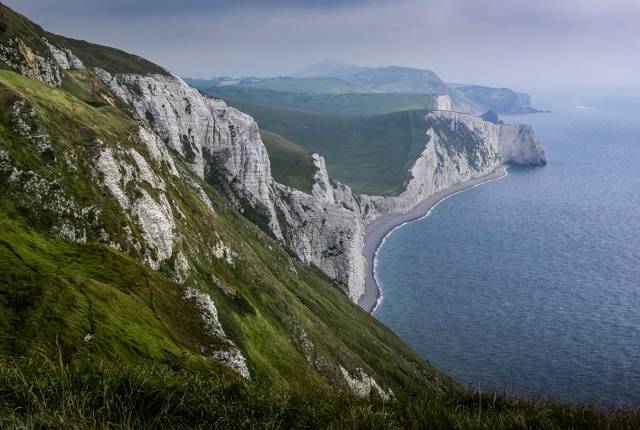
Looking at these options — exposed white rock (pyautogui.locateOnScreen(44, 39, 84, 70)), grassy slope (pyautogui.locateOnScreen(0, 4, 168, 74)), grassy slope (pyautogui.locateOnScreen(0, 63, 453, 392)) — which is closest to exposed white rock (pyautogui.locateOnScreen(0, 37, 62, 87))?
grassy slope (pyautogui.locateOnScreen(0, 4, 168, 74))

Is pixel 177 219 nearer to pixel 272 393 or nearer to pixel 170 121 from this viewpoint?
pixel 272 393

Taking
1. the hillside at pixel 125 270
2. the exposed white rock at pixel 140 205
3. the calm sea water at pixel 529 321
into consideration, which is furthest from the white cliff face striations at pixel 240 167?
the exposed white rock at pixel 140 205

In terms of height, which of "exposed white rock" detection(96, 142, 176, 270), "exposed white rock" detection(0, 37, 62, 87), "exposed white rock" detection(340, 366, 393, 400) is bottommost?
"exposed white rock" detection(340, 366, 393, 400)

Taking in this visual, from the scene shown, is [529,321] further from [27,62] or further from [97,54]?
[97,54]

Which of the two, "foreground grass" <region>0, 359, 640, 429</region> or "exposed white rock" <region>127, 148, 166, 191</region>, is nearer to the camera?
"foreground grass" <region>0, 359, 640, 429</region>

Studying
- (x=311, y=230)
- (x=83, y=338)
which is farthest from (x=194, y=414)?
(x=311, y=230)

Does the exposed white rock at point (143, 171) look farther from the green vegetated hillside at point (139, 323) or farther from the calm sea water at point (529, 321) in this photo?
the calm sea water at point (529, 321)

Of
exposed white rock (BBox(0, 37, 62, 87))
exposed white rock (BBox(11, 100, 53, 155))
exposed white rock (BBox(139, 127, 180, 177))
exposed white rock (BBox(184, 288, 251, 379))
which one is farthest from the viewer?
exposed white rock (BBox(139, 127, 180, 177))

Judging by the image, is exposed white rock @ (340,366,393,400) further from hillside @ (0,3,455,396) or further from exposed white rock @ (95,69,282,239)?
exposed white rock @ (95,69,282,239)
